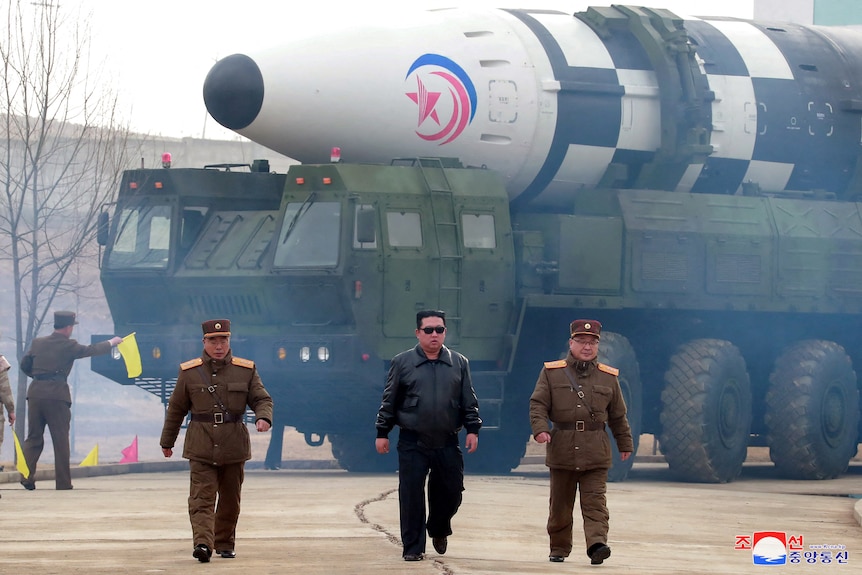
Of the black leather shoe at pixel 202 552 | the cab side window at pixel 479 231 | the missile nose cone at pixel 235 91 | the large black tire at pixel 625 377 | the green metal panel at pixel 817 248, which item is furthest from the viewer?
the green metal panel at pixel 817 248

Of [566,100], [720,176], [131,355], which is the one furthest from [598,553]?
[720,176]

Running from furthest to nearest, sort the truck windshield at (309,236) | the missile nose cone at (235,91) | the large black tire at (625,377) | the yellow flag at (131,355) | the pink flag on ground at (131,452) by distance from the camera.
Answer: the pink flag on ground at (131,452) < the large black tire at (625,377) < the missile nose cone at (235,91) < the yellow flag at (131,355) < the truck windshield at (309,236)

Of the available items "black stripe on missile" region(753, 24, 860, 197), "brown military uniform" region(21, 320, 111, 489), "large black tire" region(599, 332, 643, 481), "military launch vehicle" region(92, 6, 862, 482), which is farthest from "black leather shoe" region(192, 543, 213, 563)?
"black stripe on missile" region(753, 24, 860, 197)

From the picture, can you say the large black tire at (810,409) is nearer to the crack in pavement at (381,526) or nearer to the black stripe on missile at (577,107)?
the black stripe on missile at (577,107)

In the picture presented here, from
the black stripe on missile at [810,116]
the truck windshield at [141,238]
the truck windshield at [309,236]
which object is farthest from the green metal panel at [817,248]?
the truck windshield at [141,238]

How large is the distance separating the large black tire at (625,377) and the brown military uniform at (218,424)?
25.8ft

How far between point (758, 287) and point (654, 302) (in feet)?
4.91

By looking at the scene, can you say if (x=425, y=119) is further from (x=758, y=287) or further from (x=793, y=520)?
(x=793, y=520)

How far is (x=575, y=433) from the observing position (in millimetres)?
10422

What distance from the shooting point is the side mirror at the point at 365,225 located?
16703 millimetres

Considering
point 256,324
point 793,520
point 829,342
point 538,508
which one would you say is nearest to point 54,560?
point 538,508

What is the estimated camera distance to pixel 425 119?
712 inches

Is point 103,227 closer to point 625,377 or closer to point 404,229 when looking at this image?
point 404,229

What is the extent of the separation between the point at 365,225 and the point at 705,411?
4388 millimetres
